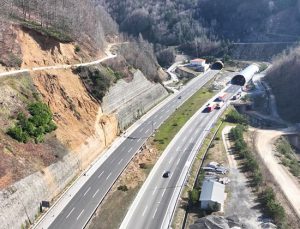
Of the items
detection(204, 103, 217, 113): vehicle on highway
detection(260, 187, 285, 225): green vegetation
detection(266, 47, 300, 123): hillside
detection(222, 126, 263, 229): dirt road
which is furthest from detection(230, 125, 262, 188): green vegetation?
detection(266, 47, 300, 123): hillside

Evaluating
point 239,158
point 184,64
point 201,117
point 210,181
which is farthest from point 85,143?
point 184,64

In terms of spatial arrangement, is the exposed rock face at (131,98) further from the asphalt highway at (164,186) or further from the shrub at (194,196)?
the shrub at (194,196)

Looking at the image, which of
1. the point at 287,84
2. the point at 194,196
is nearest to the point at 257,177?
the point at 194,196

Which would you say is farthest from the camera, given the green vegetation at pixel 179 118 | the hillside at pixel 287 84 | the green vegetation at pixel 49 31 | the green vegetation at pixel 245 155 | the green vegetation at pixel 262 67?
the green vegetation at pixel 262 67

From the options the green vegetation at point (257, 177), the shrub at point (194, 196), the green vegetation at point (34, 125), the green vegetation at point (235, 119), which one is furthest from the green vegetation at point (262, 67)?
the green vegetation at point (34, 125)

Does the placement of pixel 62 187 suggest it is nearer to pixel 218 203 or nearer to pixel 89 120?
pixel 89 120

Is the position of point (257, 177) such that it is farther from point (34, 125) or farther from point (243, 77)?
point (243, 77)

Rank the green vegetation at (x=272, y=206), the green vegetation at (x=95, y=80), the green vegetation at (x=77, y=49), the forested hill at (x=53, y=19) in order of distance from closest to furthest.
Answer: the green vegetation at (x=272, y=206) → the green vegetation at (x=95, y=80) → the forested hill at (x=53, y=19) → the green vegetation at (x=77, y=49)

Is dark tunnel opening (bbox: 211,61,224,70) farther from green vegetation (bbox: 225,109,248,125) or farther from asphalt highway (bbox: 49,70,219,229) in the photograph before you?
asphalt highway (bbox: 49,70,219,229)
